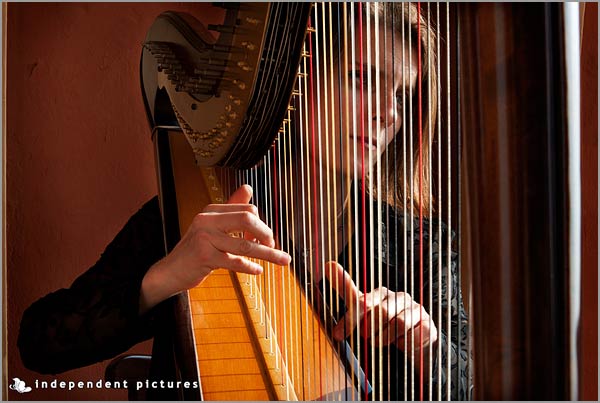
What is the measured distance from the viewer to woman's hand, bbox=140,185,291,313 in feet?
2.47

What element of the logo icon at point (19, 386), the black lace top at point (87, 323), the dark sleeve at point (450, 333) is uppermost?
the dark sleeve at point (450, 333)

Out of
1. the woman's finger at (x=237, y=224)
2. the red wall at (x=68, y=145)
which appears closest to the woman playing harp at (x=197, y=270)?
the woman's finger at (x=237, y=224)

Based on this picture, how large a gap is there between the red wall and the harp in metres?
0.19

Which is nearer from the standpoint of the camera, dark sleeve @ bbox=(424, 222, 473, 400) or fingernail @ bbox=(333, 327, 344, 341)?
dark sleeve @ bbox=(424, 222, 473, 400)

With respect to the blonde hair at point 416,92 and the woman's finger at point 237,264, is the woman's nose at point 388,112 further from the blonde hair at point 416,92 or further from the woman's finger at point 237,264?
the woman's finger at point 237,264

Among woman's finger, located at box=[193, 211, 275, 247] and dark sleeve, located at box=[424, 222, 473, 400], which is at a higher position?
woman's finger, located at box=[193, 211, 275, 247]

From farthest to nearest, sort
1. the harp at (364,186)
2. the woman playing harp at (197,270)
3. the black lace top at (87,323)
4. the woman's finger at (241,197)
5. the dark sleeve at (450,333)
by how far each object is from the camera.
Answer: the black lace top at (87,323)
the woman's finger at (241,197)
the woman playing harp at (197,270)
the dark sleeve at (450,333)
the harp at (364,186)

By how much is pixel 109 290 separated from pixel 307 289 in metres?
0.35

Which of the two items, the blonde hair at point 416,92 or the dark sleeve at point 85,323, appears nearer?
the blonde hair at point 416,92

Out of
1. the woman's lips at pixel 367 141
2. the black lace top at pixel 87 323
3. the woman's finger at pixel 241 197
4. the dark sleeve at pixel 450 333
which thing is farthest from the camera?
the black lace top at pixel 87 323

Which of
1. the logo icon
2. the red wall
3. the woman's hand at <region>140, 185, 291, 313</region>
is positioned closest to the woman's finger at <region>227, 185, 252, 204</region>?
the woman's hand at <region>140, 185, 291, 313</region>

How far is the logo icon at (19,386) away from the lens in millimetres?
1299

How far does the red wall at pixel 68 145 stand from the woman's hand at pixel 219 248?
48 cm

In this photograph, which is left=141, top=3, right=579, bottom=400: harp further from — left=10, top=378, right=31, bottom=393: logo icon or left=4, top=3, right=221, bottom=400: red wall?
left=10, top=378, right=31, bottom=393: logo icon
